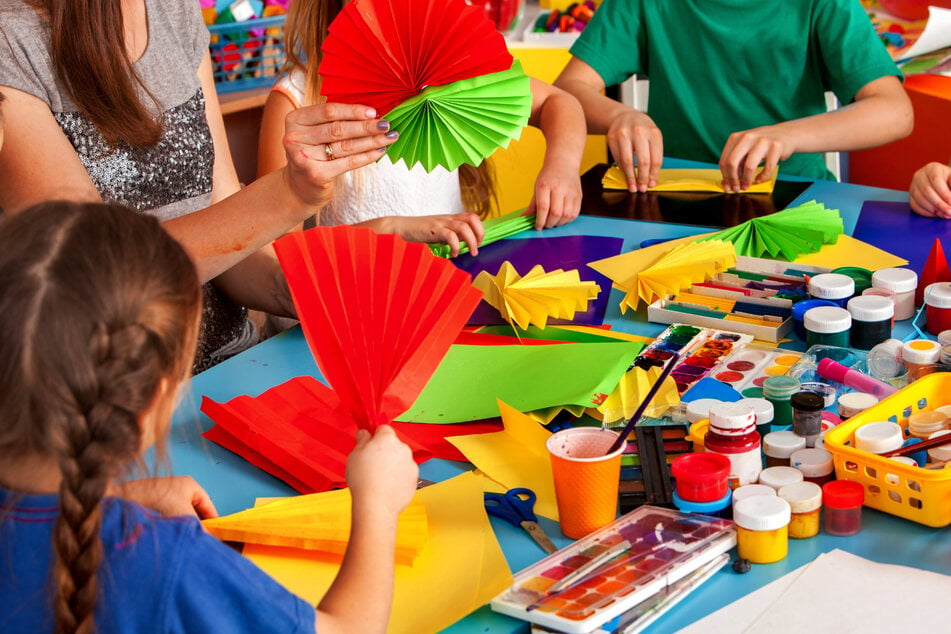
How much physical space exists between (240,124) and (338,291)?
2.53m

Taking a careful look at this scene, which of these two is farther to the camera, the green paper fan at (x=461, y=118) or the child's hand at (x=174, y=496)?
the green paper fan at (x=461, y=118)

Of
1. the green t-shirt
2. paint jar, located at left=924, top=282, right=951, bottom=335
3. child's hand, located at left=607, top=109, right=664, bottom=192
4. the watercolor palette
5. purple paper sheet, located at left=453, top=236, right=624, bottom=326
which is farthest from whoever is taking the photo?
the green t-shirt

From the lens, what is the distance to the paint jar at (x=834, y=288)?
1.32 meters

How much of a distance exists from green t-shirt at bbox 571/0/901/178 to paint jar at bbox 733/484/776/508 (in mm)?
1498

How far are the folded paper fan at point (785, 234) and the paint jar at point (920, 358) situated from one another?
0.43 metres

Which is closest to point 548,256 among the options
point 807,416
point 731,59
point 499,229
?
point 499,229

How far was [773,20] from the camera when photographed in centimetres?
227

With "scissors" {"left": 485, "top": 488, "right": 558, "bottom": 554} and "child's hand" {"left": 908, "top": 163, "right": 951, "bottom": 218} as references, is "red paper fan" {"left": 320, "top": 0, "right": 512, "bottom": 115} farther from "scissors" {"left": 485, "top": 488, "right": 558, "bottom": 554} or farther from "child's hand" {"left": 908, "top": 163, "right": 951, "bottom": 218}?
"child's hand" {"left": 908, "top": 163, "right": 951, "bottom": 218}

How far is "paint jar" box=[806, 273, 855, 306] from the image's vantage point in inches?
52.0

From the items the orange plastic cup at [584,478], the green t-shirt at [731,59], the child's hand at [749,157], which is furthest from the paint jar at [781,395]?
the green t-shirt at [731,59]

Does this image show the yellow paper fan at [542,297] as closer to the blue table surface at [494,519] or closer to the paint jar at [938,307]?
the blue table surface at [494,519]

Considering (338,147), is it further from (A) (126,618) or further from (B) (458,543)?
(A) (126,618)

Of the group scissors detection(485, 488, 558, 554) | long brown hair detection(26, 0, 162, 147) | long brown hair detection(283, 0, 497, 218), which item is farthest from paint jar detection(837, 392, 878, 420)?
long brown hair detection(26, 0, 162, 147)

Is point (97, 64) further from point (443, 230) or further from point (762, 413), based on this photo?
point (762, 413)
